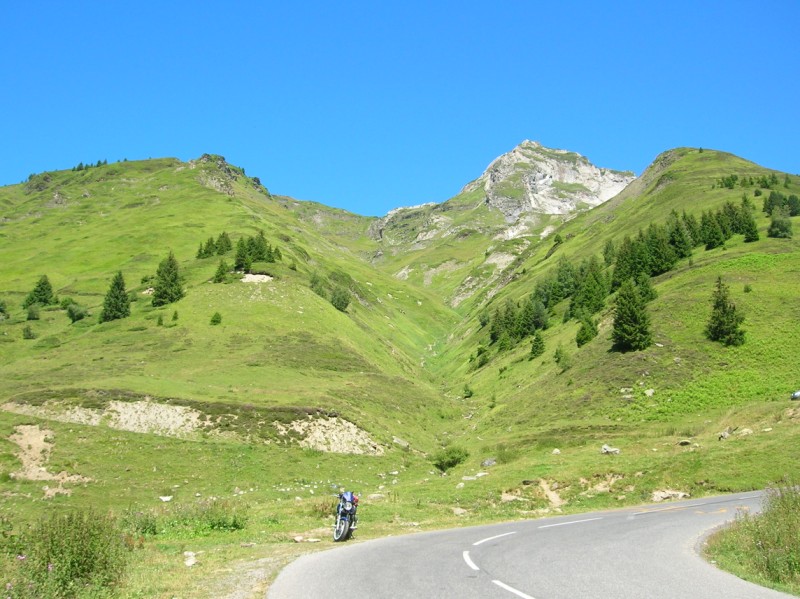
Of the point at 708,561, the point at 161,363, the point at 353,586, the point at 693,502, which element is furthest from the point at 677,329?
the point at 161,363

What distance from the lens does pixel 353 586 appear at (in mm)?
12141

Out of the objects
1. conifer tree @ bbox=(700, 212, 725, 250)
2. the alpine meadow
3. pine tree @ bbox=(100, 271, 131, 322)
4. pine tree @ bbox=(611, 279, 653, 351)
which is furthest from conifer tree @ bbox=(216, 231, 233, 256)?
conifer tree @ bbox=(700, 212, 725, 250)

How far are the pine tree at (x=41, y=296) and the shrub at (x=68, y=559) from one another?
437 feet

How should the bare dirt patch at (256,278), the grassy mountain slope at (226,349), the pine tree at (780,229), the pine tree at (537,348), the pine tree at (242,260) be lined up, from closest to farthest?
the grassy mountain slope at (226,349)
the pine tree at (537,348)
the pine tree at (780,229)
the bare dirt patch at (256,278)
the pine tree at (242,260)

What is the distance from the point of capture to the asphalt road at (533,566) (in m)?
11.2

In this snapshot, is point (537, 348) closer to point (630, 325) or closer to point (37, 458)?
point (630, 325)

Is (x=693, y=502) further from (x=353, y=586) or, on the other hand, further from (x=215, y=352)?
(x=215, y=352)

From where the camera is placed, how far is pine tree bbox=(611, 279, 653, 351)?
189 feet

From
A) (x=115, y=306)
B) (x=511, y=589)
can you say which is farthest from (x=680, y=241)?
(x=115, y=306)

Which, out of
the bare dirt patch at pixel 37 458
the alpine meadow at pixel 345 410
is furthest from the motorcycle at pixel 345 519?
the bare dirt patch at pixel 37 458

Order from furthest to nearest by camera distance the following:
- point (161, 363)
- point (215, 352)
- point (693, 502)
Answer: point (215, 352), point (161, 363), point (693, 502)

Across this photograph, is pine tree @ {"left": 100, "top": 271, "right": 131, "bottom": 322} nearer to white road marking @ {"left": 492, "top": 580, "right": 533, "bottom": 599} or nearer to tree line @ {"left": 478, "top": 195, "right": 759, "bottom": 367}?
tree line @ {"left": 478, "top": 195, "right": 759, "bottom": 367}

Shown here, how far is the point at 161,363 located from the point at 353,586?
65.2 m

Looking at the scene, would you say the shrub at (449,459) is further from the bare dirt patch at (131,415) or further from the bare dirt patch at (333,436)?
the bare dirt patch at (131,415)
